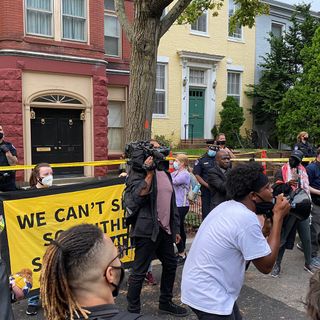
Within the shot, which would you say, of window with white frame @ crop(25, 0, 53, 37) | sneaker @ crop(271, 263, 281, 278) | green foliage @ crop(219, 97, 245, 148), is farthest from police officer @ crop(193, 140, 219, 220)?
green foliage @ crop(219, 97, 245, 148)

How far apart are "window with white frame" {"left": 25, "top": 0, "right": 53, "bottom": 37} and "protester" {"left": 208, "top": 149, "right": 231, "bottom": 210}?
31.1 ft

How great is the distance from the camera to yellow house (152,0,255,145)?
1798 centimetres

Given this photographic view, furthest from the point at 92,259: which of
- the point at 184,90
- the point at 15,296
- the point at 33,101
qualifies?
the point at 184,90

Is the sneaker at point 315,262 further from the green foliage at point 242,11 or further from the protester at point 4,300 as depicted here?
the green foliage at point 242,11

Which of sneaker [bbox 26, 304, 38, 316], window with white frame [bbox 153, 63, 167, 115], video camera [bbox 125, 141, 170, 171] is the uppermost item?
window with white frame [bbox 153, 63, 167, 115]

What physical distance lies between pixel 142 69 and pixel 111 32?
1034cm

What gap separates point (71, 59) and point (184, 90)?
6278 mm

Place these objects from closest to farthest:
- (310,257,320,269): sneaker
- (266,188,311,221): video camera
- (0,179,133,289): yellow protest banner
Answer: (266,188,311,221): video camera → (0,179,133,289): yellow protest banner → (310,257,320,269): sneaker

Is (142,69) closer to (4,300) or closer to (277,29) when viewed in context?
(4,300)

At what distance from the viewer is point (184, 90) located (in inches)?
728

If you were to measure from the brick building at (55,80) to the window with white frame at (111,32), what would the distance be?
89 centimetres

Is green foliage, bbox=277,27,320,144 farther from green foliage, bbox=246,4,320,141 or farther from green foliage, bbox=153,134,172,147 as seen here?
green foliage, bbox=153,134,172,147

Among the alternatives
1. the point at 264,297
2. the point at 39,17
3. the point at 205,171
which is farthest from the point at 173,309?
the point at 39,17

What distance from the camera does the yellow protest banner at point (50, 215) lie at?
4457mm
